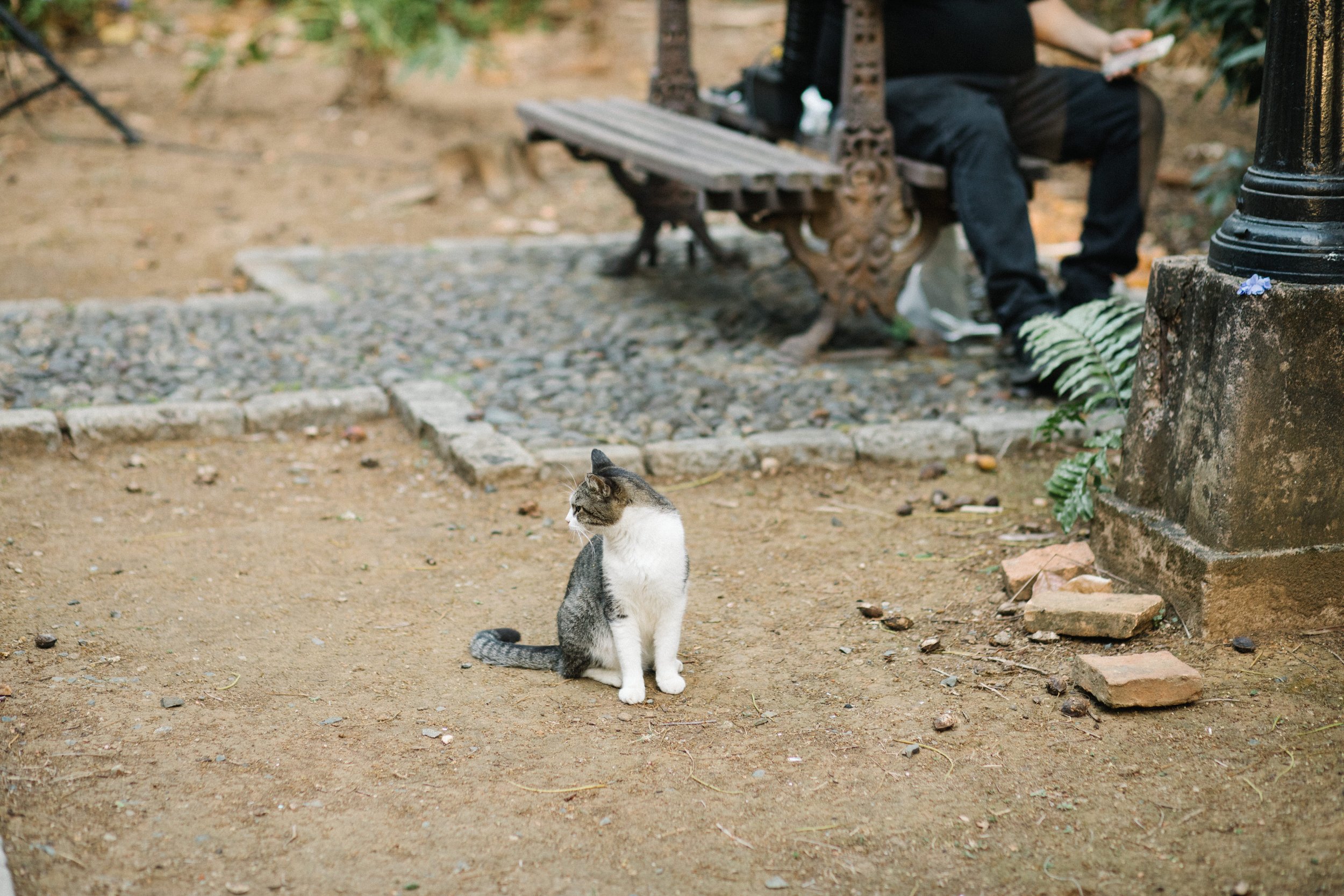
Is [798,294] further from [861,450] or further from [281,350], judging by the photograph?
[281,350]

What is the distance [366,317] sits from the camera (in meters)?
5.68

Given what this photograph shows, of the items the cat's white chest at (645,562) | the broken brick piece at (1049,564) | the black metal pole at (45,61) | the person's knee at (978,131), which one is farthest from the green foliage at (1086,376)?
the black metal pole at (45,61)

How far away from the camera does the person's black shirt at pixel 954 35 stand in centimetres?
480

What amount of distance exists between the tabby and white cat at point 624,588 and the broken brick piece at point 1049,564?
101cm

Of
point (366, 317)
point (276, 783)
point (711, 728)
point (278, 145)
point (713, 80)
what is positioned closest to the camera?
point (276, 783)

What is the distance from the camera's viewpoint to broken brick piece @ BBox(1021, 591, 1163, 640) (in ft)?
9.78

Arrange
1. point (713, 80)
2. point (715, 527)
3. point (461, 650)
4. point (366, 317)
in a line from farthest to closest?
point (713, 80) → point (366, 317) → point (715, 527) → point (461, 650)

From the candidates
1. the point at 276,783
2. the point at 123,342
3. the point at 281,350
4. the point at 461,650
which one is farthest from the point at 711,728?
the point at 123,342

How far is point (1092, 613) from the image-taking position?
3.01 metres

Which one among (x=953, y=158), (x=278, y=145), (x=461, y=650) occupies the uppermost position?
(x=953, y=158)

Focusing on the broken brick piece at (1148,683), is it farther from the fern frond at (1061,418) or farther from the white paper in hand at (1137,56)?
the white paper in hand at (1137,56)

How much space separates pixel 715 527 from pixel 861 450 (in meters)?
0.75

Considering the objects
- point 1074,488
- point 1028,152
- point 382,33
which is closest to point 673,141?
point 1028,152

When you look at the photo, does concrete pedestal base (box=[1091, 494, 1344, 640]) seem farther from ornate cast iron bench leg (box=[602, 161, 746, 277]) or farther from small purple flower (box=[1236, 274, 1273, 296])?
ornate cast iron bench leg (box=[602, 161, 746, 277])
